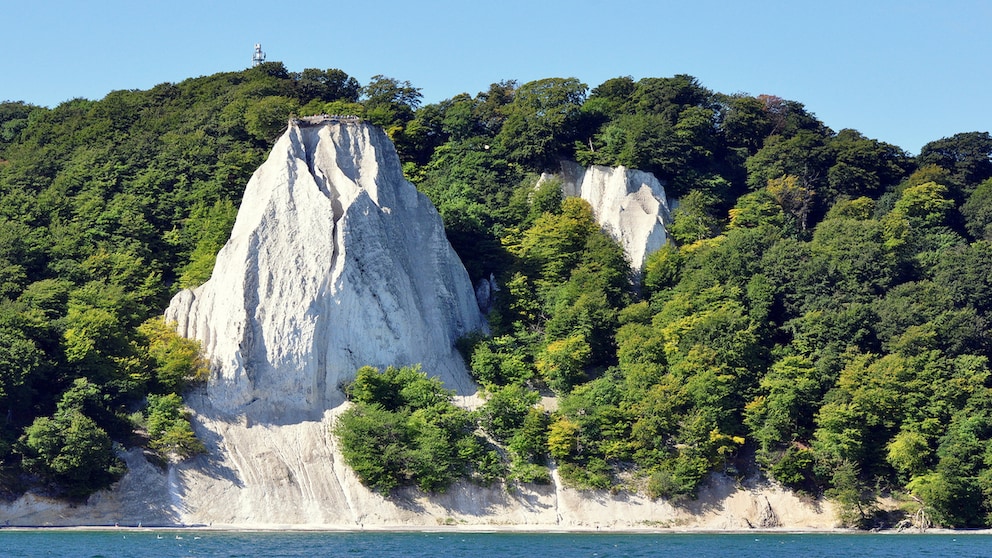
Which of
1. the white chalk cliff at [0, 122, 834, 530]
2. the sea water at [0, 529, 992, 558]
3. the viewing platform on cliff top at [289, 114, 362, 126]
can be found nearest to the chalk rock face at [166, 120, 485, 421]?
the white chalk cliff at [0, 122, 834, 530]

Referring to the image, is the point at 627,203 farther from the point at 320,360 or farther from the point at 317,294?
the point at 320,360

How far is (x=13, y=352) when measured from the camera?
206 feet

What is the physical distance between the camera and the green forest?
64.9 meters

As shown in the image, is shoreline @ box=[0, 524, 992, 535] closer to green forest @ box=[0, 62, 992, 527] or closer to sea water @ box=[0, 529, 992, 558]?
sea water @ box=[0, 529, 992, 558]

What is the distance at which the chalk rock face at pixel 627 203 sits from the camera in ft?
266

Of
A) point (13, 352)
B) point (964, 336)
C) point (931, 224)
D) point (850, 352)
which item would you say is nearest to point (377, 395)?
point (13, 352)

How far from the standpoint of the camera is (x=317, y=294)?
229 feet

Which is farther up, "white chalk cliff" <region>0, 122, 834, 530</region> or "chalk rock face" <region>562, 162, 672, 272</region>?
"chalk rock face" <region>562, 162, 672, 272</region>

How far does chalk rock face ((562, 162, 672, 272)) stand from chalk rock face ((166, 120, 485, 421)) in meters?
10.2

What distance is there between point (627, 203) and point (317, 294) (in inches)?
808

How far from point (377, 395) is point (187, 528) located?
10827mm

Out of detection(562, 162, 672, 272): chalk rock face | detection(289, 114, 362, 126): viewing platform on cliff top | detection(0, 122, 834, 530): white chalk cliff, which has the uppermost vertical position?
detection(289, 114, 362, 126): viewing platform on cliff top

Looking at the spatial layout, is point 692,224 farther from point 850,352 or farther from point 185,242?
point 185,242

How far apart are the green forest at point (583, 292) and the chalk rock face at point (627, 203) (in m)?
0.95
